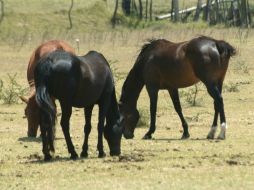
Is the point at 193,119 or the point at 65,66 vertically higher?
the point at 65,66

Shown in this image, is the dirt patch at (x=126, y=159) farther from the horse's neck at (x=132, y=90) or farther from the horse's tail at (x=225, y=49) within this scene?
the horse's neck at (x=132, y=90)

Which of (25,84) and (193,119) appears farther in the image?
(25,84)

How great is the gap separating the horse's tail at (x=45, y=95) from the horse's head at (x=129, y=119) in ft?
11.8

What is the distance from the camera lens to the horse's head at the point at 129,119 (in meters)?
15.7

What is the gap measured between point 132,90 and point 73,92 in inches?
159

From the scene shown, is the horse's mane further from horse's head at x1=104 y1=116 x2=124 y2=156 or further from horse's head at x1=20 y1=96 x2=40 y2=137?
horse's head at x1=20 y1=96 x2=40 y2=137

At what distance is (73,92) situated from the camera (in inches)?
481

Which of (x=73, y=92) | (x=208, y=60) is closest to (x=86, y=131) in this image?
(x=73, y=92)

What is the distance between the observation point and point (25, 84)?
25078 mm

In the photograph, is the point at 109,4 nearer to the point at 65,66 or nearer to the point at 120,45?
the point at 120,45

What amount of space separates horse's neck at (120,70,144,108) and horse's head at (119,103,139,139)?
0.34 ft

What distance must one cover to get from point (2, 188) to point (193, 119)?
27.6 ft

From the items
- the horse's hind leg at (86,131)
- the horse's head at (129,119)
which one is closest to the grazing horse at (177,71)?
the horse's head at (129,119)

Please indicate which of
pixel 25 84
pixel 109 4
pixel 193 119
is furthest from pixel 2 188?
pixel 109 4
